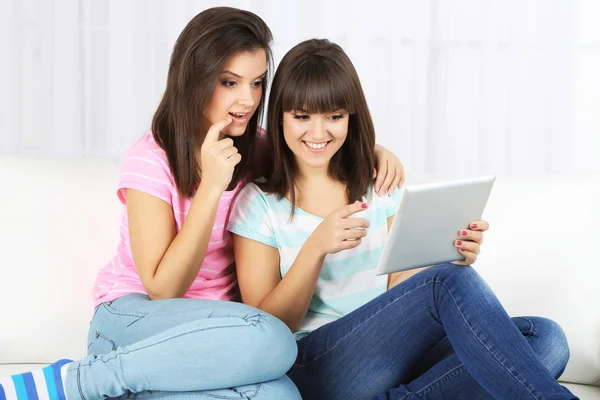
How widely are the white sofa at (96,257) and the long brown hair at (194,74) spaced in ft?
1.03

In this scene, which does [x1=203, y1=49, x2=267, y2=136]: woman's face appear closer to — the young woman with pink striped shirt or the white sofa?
the young woman with pink striped shirt

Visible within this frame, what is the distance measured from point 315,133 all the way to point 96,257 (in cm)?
65

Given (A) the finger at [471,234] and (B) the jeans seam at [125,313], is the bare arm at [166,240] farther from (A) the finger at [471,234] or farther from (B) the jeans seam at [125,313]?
(A) the finger at [471,234]

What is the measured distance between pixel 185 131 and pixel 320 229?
39 centimetres

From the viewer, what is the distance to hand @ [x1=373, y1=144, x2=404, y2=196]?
1907 mm

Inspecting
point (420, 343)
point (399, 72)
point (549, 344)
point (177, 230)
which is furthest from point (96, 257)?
point (399, 72)

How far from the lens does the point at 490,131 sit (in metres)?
3.43

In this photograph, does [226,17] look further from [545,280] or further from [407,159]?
[407,159]

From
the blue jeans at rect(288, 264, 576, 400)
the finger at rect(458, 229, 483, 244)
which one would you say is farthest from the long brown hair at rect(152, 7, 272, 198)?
the finger at rect(458, 229, 483, 244)

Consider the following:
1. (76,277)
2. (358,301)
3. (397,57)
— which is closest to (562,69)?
(397,57)

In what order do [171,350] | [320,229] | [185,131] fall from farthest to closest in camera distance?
[185,131]
[320,229]
[171,350]

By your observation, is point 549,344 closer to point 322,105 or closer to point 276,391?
point 276,391

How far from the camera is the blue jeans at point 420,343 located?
1520 millimetres

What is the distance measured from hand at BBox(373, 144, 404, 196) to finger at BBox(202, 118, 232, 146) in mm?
387
